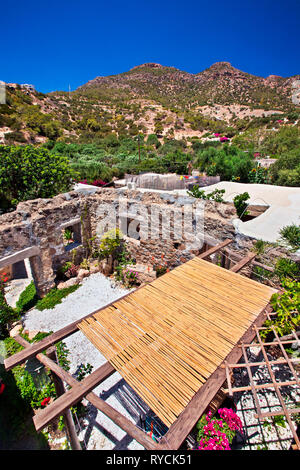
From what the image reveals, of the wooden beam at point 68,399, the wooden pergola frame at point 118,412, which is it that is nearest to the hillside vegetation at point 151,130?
the wooden pergola frame at point 118,412

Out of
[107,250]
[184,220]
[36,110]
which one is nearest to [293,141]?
[184,220]

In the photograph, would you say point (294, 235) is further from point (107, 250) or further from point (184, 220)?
point (107, 250)

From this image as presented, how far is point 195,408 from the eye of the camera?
2055 mm

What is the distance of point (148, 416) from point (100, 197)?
24.2 ft

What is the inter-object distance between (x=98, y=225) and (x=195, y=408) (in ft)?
26.6

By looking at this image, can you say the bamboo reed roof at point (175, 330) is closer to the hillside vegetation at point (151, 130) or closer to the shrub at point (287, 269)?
the shrub at point (287, 269)

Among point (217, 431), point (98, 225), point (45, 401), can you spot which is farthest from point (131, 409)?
point (98, 225)

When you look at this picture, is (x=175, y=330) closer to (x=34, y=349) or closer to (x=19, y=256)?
(x=34, y=349)

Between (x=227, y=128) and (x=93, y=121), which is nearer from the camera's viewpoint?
(x=93, y=121)

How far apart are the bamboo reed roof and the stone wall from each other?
2900 mm

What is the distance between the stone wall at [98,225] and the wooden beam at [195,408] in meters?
4.16

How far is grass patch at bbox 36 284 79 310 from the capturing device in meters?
7.46

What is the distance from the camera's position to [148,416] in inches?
156

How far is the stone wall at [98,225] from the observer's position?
268 inches
